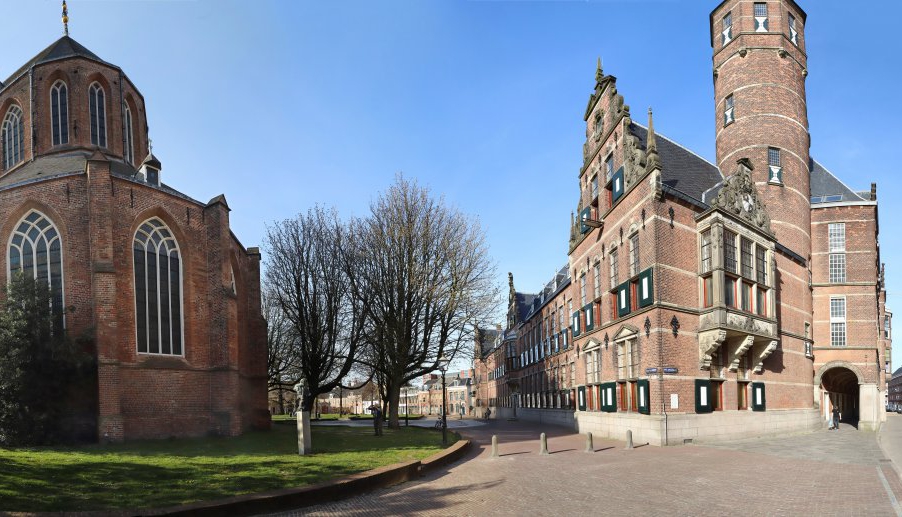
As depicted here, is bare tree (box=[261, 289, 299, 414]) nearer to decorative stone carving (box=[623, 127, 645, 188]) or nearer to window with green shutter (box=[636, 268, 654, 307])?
window with green shutter (box=[636, 268, 654, 307])

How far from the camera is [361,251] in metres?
30.3

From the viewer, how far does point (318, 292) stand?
33.0 meters

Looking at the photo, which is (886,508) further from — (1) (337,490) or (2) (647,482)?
(1) (337,490)

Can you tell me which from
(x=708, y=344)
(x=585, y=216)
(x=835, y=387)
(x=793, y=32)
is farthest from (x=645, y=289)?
(x=835, y=387)

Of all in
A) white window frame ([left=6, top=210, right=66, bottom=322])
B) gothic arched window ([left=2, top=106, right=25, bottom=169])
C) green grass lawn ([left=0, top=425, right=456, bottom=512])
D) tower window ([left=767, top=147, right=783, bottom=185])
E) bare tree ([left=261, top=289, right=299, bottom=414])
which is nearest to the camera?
green grass lawn ([left=0, top=425, right=456, bottom=512])

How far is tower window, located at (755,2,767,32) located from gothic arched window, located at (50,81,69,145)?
34.8 metres

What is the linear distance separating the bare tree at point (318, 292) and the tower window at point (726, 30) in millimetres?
23303

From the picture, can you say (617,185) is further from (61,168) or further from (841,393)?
(841,393)

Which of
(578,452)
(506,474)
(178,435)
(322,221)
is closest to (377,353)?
(322,221)

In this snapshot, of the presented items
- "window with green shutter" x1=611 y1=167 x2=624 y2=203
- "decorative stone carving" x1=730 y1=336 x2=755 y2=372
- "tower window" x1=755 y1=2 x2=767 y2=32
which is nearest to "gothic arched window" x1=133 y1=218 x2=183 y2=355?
"window with green shutter" x1=611 y1=167 x2=624 y2=203

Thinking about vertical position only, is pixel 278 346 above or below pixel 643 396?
above

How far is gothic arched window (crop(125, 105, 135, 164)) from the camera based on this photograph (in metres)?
30.4

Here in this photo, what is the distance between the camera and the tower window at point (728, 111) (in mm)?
32312

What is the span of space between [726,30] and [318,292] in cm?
2671
